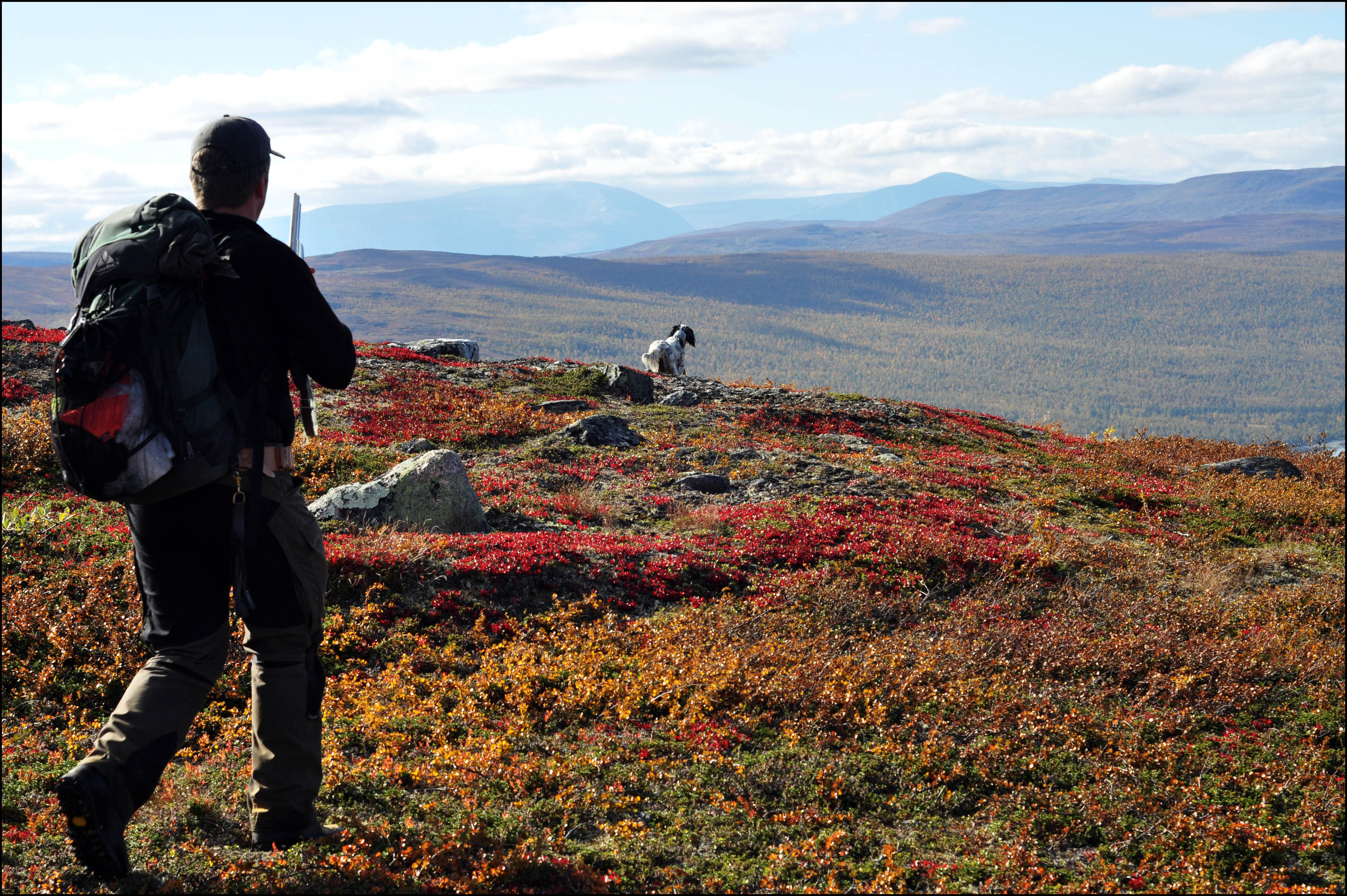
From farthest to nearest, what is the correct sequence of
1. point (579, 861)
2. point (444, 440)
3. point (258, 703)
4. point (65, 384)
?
1. point (444, 440)
2. point (579, 861)
3. point (258, 703)
4. point (65, 384)

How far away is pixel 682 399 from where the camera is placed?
2402cm

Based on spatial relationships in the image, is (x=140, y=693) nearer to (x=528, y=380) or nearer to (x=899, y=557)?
(x=899, y=557)

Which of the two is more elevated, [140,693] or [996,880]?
[140,693]

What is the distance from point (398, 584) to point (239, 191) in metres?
5.34

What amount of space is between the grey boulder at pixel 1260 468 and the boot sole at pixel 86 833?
20.9 m

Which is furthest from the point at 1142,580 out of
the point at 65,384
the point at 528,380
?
the point at 528,380

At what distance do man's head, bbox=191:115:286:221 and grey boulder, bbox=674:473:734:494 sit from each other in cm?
1072

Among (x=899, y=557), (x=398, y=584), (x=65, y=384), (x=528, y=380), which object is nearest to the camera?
(x=65, y=384)

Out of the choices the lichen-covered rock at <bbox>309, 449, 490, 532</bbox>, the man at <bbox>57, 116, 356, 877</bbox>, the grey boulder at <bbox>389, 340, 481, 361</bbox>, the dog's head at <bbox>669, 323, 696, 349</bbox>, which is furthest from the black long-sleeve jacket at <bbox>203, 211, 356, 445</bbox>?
the dog's head at <bbox>669, 323, 696, 349</bbox>

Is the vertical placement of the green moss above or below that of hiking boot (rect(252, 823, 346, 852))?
above

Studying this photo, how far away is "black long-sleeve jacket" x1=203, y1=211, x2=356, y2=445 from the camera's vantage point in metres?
3.91

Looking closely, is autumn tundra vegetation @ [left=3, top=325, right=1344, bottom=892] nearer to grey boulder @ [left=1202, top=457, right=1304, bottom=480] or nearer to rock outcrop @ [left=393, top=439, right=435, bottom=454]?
rock outcrop @ [left=393, top=439, right=435, bottom=454]

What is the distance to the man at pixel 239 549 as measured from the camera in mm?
3830

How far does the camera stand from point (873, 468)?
A: 17.0 metres
